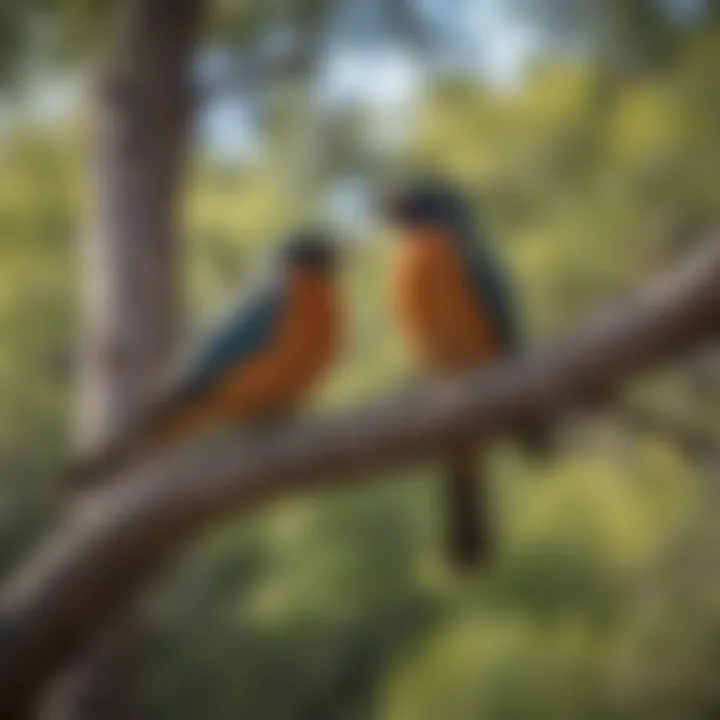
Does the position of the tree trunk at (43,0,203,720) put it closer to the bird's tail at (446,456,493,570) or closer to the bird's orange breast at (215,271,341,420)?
the bird's orange breast at (215,271,341,420)

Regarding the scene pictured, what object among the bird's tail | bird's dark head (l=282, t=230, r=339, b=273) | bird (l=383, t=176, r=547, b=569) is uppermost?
bird's dark head (l=282, t=230, r=339, b=273)

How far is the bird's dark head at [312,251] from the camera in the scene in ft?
4.83

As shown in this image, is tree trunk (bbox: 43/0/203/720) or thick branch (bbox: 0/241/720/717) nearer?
thick branch (bbox: 0/241/720/717)

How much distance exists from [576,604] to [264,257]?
402mm

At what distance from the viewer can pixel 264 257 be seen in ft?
4.92

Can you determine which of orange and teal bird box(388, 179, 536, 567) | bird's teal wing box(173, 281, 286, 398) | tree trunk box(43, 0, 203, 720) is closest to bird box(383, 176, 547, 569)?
orange and teal bird box(388, 179, 536, 567)

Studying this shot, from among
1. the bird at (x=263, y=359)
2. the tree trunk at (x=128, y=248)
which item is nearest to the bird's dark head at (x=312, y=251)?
the bird at (x=263, y=359)

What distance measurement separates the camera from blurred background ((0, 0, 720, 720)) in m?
1.47

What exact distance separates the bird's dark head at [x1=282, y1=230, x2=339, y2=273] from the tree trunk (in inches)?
4.3

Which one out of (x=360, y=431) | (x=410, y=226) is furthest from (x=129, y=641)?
(x=410, y=226)

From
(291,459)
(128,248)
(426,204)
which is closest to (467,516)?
(291,459)

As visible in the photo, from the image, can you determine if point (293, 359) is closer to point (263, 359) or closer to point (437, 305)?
point (263, 359)

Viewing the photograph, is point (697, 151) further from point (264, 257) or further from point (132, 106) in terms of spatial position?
point (132, 106)

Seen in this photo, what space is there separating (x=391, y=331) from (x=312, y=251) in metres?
0.10
